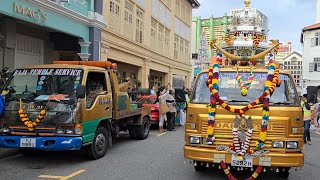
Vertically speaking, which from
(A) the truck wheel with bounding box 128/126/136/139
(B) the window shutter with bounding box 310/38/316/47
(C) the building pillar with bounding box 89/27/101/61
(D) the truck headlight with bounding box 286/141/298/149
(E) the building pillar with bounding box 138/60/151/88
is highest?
(B) the window shutter with bounding box 310/38/316/47

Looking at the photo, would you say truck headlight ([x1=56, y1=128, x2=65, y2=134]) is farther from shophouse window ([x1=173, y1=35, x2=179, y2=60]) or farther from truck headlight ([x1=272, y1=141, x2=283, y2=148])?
shophouse window ([x1=173, y1=35, x2=179, y2=60])

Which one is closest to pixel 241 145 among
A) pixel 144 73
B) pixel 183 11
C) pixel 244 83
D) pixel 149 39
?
pixel 244 83

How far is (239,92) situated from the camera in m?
6.61

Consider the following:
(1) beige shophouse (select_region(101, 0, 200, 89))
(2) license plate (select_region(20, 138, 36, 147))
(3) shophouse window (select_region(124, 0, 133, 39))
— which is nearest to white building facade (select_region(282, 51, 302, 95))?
(1) beige shophouse (select_region(101, 0, 200, 89))

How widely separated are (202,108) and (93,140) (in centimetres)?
274

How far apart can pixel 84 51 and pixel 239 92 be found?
1043 centimetres

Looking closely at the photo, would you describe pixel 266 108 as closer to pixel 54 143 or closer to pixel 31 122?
pixel 54 143

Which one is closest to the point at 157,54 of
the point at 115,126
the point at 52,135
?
the point at 115,126

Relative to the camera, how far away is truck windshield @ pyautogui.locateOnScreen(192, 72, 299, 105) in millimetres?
6422

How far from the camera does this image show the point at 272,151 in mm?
5785

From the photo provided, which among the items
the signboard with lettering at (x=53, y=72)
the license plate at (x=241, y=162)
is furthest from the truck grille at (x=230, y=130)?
the signboard with lettering at (x=53, y=72)

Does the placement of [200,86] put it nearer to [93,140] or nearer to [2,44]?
[93,140]

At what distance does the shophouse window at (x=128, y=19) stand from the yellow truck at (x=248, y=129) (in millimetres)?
15211

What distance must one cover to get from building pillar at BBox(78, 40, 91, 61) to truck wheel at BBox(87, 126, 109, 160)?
305 inches
